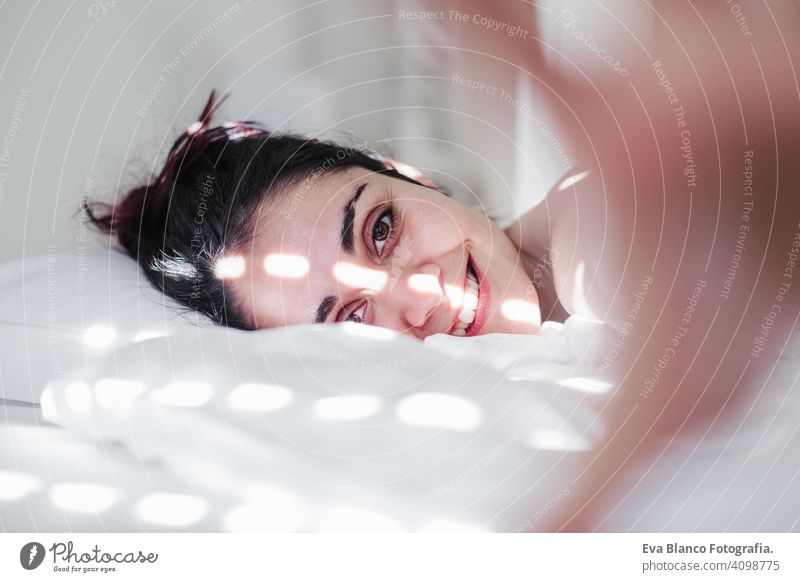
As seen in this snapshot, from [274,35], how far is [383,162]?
0.15 meters

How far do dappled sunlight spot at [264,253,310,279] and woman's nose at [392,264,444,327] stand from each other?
8cm

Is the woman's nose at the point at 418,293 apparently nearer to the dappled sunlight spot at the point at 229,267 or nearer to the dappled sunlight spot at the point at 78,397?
the dappled sunlight spot at the point at 229,267

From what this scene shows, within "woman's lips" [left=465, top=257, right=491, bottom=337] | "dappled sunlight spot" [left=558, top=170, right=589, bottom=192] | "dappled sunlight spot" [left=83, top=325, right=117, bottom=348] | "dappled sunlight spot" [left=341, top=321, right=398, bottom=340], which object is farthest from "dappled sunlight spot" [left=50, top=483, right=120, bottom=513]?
"dappled sunlight spot" [left=558, top=170, right=589, bottom=192]

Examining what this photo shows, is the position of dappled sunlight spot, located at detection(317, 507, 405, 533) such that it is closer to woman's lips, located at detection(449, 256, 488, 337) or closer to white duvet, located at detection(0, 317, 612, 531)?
white duvet, located at detection(0, 317, 612, 531)

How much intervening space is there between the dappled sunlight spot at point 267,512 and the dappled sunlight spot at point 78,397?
13 cm

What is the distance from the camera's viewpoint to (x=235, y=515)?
460mm

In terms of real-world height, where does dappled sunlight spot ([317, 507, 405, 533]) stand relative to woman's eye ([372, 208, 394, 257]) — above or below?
below

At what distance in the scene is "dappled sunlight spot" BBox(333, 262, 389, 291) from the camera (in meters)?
0.51

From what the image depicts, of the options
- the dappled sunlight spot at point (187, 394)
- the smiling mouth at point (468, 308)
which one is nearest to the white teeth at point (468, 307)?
the smiling mouth at point (468, 308)

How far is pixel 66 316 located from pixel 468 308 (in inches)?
13.2

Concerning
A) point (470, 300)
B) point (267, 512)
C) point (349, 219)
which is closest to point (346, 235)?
point (349, 219)

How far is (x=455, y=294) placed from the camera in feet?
1.78

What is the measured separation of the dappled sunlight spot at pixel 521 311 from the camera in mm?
532

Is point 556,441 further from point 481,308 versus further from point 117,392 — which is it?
point 117,392
